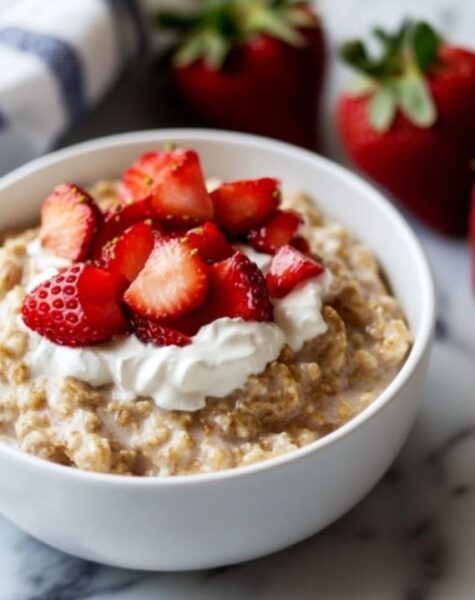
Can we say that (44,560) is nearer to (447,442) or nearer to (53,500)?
(53,500)

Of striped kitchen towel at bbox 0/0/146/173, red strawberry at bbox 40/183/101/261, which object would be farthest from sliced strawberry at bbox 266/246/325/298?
striped kitchen towel at bbox 0/0/146/173

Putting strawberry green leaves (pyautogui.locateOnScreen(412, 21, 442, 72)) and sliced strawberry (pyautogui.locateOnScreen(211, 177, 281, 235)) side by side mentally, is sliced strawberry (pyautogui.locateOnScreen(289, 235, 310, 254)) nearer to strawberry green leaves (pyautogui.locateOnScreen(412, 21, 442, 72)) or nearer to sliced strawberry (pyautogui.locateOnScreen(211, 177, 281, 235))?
sliced strawberry (pyautogui.locateOnScreen(211, 177, 281, 235))

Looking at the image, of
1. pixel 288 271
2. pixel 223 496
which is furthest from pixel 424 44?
pixel 223 496

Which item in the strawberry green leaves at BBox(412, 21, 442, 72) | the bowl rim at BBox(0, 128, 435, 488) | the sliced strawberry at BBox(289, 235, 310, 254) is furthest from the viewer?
the strawberry green leaves at BBox(412, 21, 442, 72)

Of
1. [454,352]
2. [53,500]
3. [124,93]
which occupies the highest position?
[53,500]

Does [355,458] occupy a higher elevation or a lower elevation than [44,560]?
higher

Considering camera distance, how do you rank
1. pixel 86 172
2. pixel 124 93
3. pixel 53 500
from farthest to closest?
pixel 124 93
pixel 86 172
pixel 53 500

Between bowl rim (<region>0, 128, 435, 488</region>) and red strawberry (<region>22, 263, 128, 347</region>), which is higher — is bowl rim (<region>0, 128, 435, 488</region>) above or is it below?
below

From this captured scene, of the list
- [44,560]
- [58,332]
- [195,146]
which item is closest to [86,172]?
[195,146]
